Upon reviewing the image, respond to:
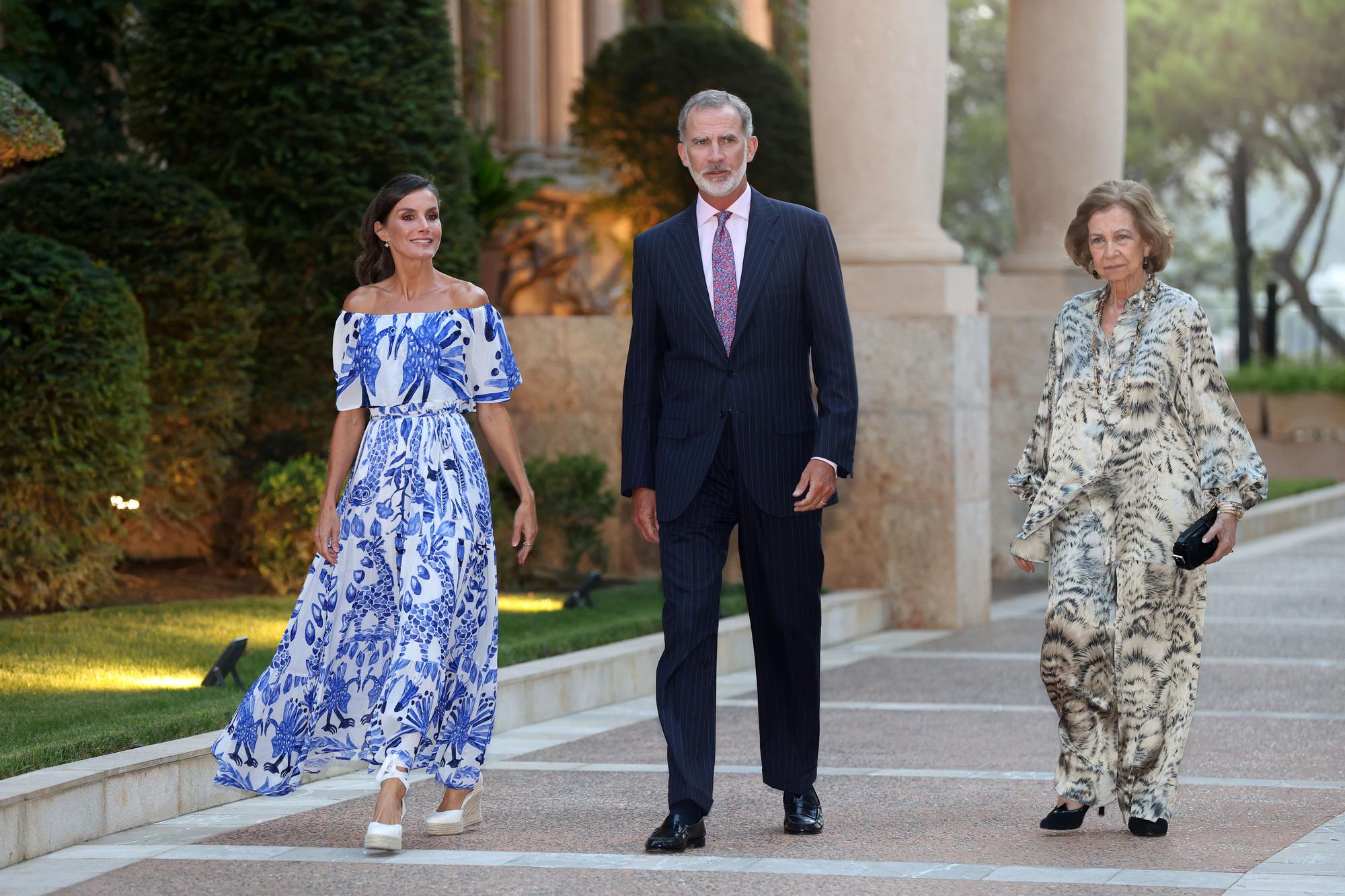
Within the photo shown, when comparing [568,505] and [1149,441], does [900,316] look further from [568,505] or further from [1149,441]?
[1149,441]

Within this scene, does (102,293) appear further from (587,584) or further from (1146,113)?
(1146,113)

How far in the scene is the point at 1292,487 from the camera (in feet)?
78.5

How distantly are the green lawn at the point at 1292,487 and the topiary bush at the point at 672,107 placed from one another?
28.6ft

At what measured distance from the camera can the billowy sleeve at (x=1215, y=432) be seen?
6.23m

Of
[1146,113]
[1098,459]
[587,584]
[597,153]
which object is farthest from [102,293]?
[1146,113]

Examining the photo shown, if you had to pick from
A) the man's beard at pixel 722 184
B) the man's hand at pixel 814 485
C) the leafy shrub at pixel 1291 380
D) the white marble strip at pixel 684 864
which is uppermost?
the man's beard at pixel 722 184

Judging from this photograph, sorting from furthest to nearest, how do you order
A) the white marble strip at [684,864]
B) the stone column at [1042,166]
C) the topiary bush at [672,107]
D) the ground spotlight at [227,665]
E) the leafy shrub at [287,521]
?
the topiary bush at [672,107], the stone column at [1042,166], the leafy shrub at [287,521], the ground spotlight at [227,665], the white marble strip at [684,864]

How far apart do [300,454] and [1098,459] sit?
6.78m

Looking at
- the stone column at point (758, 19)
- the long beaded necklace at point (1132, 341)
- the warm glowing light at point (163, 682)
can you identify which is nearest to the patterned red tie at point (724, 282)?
the long beaded necklace at point (1132, 341)

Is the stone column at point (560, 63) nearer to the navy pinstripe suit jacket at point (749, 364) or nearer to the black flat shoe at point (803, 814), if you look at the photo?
the navy pinstripe suit jacket at point (749, 364)

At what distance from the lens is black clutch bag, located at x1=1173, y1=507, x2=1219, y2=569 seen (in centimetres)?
616

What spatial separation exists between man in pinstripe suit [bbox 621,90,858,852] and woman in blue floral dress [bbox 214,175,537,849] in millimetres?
488

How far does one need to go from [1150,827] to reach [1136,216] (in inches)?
71.6

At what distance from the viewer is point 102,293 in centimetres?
1021
